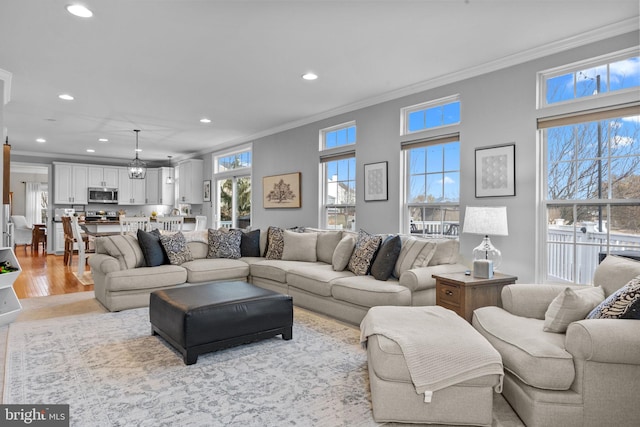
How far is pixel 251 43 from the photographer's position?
11.2ft

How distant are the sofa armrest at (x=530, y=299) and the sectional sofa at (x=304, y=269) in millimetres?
877

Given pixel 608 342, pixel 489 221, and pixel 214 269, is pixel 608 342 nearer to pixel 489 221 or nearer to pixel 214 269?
pixel 489 221

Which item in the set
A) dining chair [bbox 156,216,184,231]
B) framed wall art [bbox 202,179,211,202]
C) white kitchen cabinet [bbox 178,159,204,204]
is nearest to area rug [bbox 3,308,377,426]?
dining chair [bbox 156,216,184,231]

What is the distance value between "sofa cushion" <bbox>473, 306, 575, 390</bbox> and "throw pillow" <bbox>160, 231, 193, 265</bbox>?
3676mm

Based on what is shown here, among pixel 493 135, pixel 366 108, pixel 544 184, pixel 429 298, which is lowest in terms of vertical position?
pixel 429 298

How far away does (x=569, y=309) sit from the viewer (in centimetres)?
219

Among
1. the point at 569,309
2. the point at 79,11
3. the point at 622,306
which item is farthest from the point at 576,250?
the point at 79,11

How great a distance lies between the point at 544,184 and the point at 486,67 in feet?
4.21

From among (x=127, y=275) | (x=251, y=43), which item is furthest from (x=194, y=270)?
(x=251, y=43)

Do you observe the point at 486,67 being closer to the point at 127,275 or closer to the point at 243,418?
the point at 243,418

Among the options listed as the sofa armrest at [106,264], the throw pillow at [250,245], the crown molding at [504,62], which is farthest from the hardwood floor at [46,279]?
the crown molding at [504,62]

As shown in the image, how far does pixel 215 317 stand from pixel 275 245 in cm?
248

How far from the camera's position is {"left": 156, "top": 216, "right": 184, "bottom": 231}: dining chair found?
6.84m

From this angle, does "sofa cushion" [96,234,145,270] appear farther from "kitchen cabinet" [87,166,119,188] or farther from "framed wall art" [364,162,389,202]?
"kitchen cabinet" [87,166,119,188]
